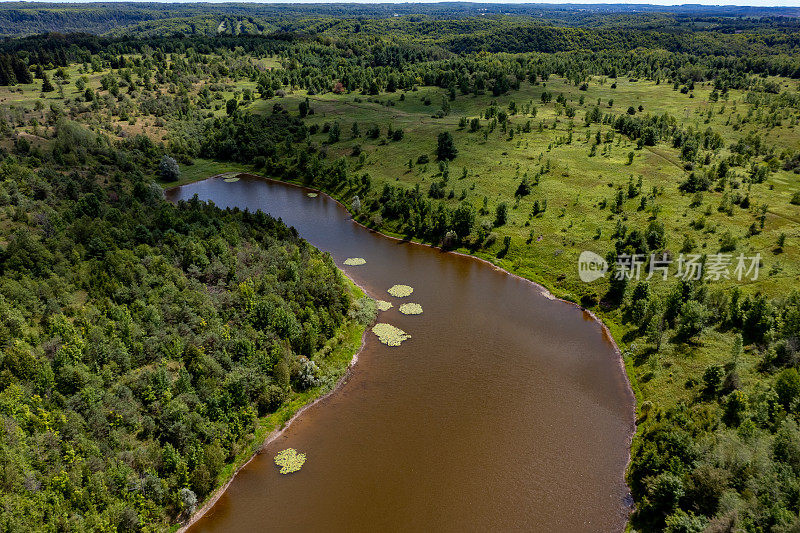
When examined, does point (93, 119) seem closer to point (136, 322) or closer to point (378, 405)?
point (136, 322)

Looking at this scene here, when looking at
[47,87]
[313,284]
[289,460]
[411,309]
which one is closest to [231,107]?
[47,87]

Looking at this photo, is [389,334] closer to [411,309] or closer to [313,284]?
[411,309]

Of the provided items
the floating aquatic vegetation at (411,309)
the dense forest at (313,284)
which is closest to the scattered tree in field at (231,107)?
the dense forest at (313,284)

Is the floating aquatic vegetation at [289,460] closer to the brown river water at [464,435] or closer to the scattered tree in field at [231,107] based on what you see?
the brown river water at [464,435]

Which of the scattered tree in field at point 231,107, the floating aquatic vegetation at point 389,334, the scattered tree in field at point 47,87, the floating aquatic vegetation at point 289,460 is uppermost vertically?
the scattered tree in field at point 47,87

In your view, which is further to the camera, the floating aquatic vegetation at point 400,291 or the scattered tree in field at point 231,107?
the scattered tree in field at point 231,107

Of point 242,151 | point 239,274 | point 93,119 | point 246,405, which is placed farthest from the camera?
point 242,151

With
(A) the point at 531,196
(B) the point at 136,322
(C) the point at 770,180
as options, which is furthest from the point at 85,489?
(C) the point at 770,180
